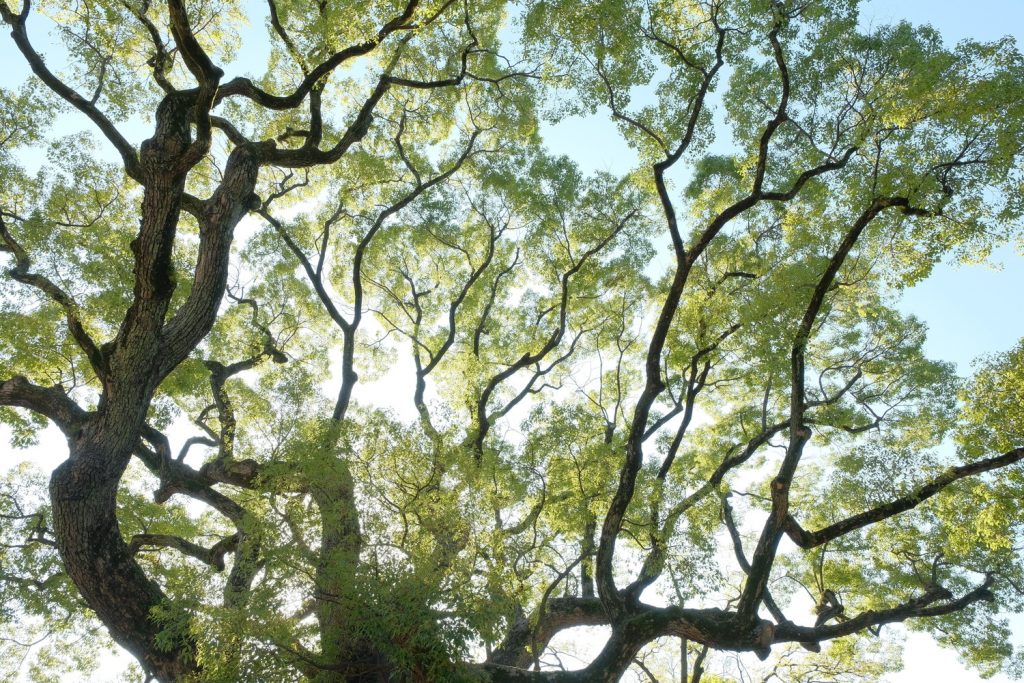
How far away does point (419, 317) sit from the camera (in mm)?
12945

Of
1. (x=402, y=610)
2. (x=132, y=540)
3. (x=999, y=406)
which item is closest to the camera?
(x=402, y=610)

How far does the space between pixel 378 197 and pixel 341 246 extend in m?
1.26

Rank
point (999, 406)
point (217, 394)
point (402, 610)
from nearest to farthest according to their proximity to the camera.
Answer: point (402, 610) → point (999, 406) → point (217, 394)

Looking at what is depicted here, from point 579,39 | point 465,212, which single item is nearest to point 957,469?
point 579,39

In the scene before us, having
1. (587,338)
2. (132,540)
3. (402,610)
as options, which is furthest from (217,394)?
(587,338)

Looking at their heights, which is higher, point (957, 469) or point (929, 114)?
point (929, 114)

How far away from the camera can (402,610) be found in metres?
6.33

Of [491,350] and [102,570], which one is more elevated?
[491,350]

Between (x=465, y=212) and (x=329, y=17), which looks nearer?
(x=329, y=17)

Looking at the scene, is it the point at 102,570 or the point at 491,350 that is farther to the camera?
the point at 491,350

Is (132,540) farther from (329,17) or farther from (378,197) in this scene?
(329,17)

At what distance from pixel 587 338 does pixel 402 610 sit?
7456 millimetres

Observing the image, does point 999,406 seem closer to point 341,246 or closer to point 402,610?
point 402,610

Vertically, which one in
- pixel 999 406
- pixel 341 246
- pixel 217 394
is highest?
pixel 341 246
